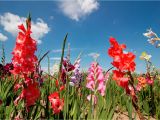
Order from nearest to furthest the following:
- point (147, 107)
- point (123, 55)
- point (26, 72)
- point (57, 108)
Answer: point (26, 72) < point (123, 55) < point (57, 108) < point (147, 107)

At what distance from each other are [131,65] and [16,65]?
2.79ft

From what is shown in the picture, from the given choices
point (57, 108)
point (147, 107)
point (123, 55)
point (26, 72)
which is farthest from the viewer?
point (147, 107)

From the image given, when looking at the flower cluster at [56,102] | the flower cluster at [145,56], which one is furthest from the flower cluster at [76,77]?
the flower cluster at [145,56]

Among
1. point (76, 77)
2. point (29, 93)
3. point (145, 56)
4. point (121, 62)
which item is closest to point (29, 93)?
point (29, 93)

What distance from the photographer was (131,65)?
205cm

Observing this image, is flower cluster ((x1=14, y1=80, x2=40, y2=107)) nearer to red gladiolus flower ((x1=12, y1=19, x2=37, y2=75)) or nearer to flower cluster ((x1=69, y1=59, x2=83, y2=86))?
red gladiolus flower ((x1=12, y1=19, x2=37, y2=75))

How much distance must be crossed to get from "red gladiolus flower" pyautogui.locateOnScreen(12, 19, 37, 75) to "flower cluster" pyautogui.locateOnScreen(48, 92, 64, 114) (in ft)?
2.53

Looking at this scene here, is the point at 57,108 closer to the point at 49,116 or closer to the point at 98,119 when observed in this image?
the point at 49,116

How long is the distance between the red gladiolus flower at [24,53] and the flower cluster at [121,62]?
58cm

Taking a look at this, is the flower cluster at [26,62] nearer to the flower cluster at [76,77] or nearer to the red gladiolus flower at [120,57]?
the red gladiolus flower at [120,57]

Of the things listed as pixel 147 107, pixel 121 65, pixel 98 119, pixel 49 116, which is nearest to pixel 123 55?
pixel 121 65

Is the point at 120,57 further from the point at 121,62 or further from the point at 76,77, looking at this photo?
the point at 76,77

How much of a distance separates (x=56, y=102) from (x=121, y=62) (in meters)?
0.92

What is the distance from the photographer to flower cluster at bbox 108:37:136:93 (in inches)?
80.4
